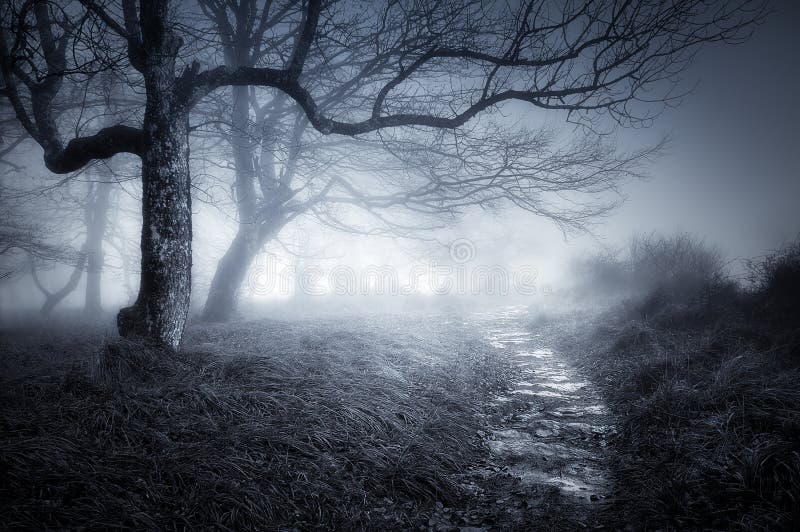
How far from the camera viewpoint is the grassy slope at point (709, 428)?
8.07ft

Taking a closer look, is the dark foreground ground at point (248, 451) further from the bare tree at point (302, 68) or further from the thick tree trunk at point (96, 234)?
the thick tree trunk at point (96, 234)

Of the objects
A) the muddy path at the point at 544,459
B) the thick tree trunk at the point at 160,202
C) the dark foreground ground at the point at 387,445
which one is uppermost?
the thick tree trunk at the point at 160,202

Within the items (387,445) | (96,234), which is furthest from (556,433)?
(96,234)

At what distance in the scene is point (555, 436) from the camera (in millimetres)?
4285

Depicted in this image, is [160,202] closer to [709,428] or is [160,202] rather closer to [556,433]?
[556,433]

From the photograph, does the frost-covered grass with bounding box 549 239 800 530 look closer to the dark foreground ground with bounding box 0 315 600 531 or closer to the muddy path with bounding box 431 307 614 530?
the muddy path with bounding box 431 307 614 530

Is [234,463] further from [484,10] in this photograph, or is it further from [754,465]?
[484,10]

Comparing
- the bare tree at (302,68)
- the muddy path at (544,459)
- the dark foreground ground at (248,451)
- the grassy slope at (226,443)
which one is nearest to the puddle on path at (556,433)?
the muddy path at (544,459)

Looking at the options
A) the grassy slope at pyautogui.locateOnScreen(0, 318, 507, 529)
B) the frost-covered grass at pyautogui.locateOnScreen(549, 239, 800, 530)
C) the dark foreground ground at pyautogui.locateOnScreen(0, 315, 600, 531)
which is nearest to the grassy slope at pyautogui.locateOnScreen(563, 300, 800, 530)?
the frost-covered grass at pyautogui.locateOnScreen(549, 239, 800, 530)

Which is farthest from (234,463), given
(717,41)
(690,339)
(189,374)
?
(690,339)

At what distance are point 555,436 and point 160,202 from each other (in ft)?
20.7

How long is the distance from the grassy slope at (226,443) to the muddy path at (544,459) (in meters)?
0.31

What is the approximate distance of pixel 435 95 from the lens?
6664 millimetres

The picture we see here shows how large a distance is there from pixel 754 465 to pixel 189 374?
564 cm
